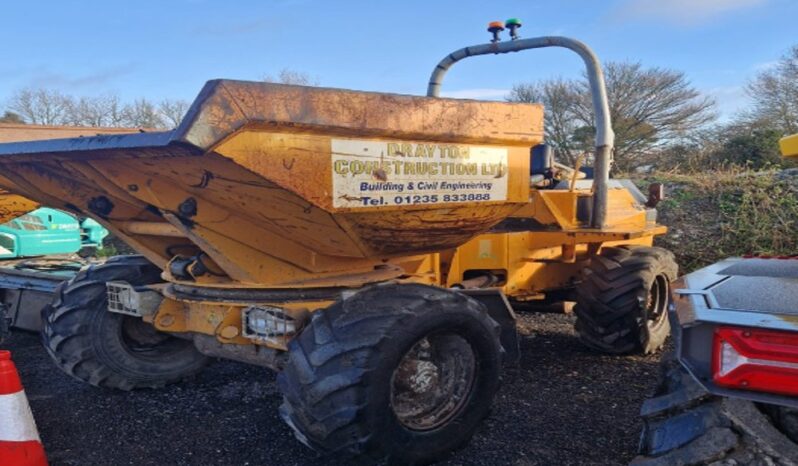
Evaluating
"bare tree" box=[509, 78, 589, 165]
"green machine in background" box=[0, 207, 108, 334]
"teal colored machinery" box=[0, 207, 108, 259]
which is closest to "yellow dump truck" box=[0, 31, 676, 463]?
"green machine in background" box=[0, 207, 108, 334]

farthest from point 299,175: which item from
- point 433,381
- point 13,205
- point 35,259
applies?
point 35,259

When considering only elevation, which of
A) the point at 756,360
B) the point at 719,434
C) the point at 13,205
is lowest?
the point at 719,434

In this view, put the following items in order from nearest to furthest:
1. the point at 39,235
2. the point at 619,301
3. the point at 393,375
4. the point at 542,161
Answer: the point at 393,375, the point at 619,301, the point at 542,161, the point at 39,235

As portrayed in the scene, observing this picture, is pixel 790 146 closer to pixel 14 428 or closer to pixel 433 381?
pixel 433 381

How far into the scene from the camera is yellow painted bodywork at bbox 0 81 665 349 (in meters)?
2.71

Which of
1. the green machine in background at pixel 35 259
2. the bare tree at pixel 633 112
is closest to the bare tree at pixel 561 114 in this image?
the bare tree at pixel 633 112

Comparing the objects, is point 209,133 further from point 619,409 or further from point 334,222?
point 619,409

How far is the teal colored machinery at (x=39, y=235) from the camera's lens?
7.89 metres

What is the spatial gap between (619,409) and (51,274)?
16.5 ft

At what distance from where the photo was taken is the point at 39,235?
8.26 metres

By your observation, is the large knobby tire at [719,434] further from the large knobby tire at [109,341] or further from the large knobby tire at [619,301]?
the large knobby tire at [109,341]

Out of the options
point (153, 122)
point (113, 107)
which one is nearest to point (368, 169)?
point (153, 122)

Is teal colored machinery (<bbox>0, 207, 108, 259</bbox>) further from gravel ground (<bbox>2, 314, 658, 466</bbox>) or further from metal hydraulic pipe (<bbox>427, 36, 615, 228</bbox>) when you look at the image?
metal hydraulic pipe (<bbox>427, 36, 615, 228</bbox>)

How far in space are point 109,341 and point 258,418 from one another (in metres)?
1.19
